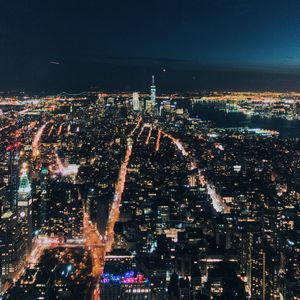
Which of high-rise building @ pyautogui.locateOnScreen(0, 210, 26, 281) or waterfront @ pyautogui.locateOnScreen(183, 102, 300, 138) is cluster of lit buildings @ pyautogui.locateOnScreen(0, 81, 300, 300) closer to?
high-rise building @ pyautogui.locateOnScreen(0, 210, 26, 281)

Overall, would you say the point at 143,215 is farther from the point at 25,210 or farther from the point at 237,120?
the point at 237,120

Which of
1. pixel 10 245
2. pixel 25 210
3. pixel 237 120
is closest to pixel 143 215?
pixel 25 210

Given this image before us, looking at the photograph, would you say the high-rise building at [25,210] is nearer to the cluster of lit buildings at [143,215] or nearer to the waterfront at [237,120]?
the cluster of lit buildings at [143,215]

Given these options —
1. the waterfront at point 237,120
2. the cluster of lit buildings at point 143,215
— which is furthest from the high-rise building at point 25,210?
the waterfront at point 237,120

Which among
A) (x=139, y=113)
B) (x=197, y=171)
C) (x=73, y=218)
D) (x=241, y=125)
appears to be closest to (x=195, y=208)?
(x=73, y=218)

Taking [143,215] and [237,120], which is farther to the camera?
[237,120]

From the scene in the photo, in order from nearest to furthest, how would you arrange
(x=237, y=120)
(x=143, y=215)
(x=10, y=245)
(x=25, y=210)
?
(x=10, y=245), (x=25, y=210), (x=143, y=215), (x=237, y=120)

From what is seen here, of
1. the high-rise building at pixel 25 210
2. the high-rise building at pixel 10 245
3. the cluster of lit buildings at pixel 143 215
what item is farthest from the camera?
the high-rise building at pixel 25 210

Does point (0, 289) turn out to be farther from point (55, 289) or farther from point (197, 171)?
point (197, 171)
